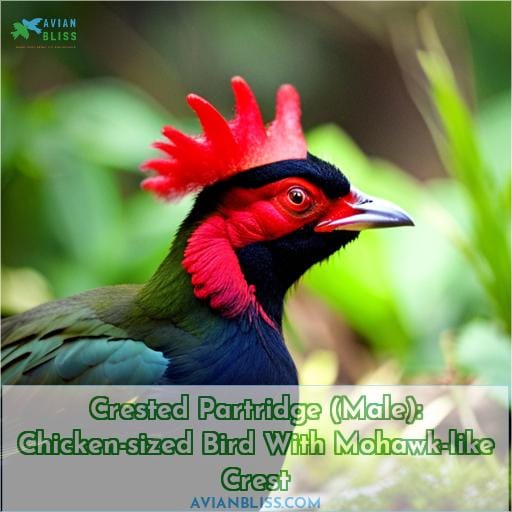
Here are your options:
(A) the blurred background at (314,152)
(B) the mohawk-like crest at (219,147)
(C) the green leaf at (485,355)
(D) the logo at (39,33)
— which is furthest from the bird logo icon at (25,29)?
(C) the green leaf at (485,355)

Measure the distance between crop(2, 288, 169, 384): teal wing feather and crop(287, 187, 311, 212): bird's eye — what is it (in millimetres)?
504

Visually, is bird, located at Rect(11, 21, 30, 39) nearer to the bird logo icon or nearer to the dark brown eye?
the bird logo icon

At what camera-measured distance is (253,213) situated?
2.38 metres

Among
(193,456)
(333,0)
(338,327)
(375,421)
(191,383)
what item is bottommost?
(193,456)

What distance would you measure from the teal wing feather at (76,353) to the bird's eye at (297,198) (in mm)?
504

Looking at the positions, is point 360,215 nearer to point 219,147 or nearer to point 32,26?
point 219,147

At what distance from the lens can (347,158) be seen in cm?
460

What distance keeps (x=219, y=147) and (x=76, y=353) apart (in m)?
0.63

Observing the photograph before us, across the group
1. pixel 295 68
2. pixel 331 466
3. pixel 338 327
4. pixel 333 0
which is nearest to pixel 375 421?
pixel 331 466

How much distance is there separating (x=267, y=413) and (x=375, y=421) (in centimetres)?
144

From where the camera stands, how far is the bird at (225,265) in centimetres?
230

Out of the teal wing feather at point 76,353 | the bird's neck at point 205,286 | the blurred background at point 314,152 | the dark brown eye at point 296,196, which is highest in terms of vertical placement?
the blurred background at point 314,152

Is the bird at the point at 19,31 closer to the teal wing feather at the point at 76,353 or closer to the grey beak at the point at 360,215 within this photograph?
the teal wing feather at the point at 76,353

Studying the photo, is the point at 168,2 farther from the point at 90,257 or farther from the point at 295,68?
the point at 90,257
